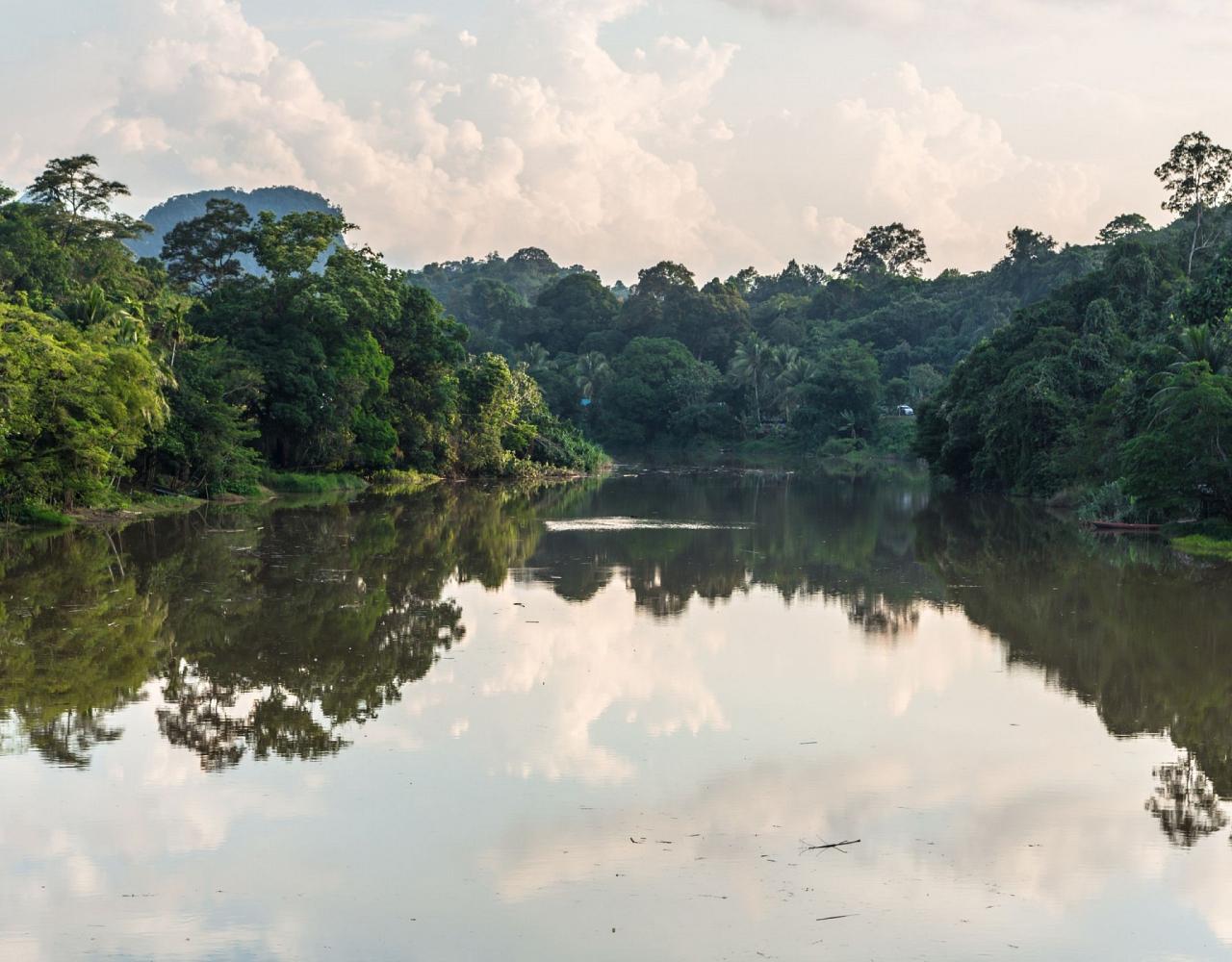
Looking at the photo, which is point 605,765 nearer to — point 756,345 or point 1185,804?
point 1185,804

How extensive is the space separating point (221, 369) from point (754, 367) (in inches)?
1930

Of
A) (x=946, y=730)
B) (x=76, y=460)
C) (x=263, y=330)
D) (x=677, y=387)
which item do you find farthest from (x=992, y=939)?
(x=677, y=387)

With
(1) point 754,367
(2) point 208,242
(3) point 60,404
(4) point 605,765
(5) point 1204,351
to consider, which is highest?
(2) point 208,242

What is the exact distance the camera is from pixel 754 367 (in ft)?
272

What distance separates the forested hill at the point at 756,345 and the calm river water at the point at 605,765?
57082 mm

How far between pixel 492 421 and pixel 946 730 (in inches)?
1744

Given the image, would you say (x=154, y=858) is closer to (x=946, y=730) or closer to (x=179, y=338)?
(x=946, y=730)

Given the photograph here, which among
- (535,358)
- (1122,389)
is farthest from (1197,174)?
(535,358)

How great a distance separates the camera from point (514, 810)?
929 cm

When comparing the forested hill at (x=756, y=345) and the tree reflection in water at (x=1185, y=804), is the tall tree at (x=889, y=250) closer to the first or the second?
the forested hill at (x=756, y=345)

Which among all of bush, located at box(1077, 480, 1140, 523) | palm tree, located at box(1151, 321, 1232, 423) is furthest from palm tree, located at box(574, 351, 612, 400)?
palm tree, located at box(1151, 321, 1232, 423)

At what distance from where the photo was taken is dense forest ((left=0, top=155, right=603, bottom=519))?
86.7ft

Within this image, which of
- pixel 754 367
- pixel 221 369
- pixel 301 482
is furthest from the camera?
pixel 754 367

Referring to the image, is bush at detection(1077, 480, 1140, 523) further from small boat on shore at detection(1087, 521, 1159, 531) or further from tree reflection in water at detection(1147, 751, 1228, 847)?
tree reflection in water at detection(1147, 751, 1228, 847)
